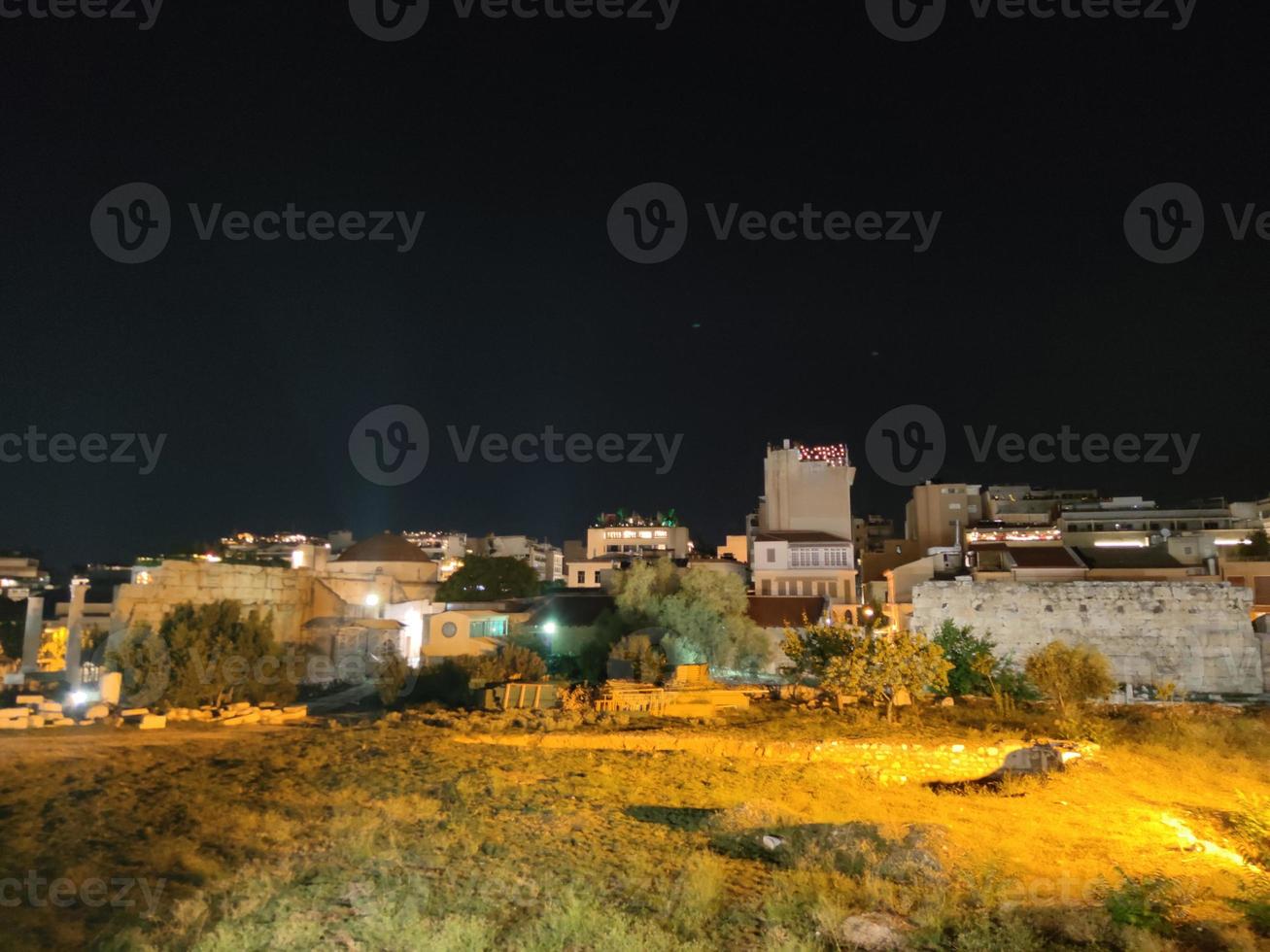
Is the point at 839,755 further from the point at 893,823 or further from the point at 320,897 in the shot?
the point at 320,897

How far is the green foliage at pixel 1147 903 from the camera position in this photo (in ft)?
25.4

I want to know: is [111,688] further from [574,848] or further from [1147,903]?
[1147,903]

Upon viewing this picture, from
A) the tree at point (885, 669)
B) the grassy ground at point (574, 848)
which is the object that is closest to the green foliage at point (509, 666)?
the grassy ground at point (574, 848)

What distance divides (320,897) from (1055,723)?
15897 millimetres

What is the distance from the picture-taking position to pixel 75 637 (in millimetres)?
29188

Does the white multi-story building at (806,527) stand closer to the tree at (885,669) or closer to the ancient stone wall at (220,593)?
the tree at (885,669)

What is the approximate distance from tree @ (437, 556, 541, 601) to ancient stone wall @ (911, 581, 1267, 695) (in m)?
23.8

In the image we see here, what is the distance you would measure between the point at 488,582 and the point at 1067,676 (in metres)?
31.5

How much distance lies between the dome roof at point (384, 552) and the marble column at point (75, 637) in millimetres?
15632

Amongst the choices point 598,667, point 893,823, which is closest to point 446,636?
point 598,667

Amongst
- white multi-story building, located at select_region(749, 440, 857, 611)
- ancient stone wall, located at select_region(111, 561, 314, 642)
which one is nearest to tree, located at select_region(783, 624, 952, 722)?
white multi-story building, located at select_region(749, 440, 857, 611)

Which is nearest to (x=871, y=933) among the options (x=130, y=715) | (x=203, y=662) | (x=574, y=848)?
(x=574, y=848)

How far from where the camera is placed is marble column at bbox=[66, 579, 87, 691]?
85.8 feet

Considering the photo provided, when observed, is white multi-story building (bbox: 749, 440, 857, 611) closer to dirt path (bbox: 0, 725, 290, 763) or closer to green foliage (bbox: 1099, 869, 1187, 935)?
dirt path (bbox: 0, 725, 290, 763)
